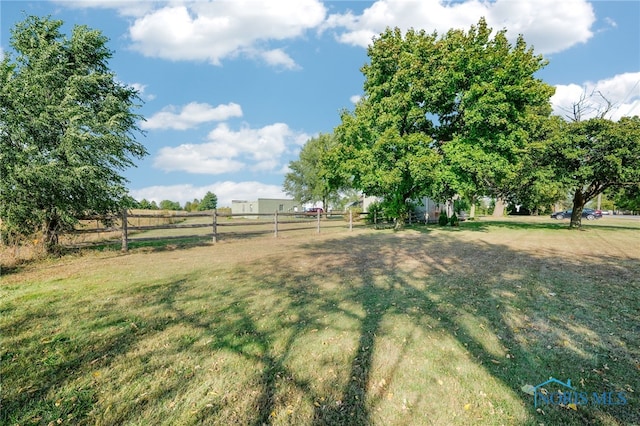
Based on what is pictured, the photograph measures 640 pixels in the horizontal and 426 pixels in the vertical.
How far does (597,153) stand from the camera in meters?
17.8

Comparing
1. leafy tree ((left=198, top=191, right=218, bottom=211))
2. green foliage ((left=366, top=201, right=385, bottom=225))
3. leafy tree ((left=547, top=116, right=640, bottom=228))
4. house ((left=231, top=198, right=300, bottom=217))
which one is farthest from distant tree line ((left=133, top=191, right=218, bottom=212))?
leafy tree ((left=547, top=116, right=640, bottom=228))

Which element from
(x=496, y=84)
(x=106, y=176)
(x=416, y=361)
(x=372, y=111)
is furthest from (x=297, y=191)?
(x=416, y=361)

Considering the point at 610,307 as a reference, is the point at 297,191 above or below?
above

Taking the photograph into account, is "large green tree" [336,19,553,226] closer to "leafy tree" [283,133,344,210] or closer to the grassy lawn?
the grassy lawn

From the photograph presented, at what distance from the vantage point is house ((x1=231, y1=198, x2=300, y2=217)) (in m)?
56.3

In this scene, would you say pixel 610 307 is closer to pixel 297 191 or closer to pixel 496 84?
pixel 496 84

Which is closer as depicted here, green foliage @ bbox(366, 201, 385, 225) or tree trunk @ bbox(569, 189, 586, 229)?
tree trunk @ bbox(569, 189, 586, 229)

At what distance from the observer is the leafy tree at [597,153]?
1662 cm

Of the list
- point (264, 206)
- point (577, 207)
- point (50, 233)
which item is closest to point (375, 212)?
point (577, 207)

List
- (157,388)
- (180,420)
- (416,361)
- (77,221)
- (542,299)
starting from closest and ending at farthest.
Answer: (180,420) < (157,388) < (416,361) < (542,299) < (77,221)

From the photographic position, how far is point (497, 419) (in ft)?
7.87

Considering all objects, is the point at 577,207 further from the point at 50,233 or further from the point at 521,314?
the point at 50,233

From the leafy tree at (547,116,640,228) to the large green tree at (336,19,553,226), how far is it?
7.49 feet

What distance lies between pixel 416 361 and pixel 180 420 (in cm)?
236
